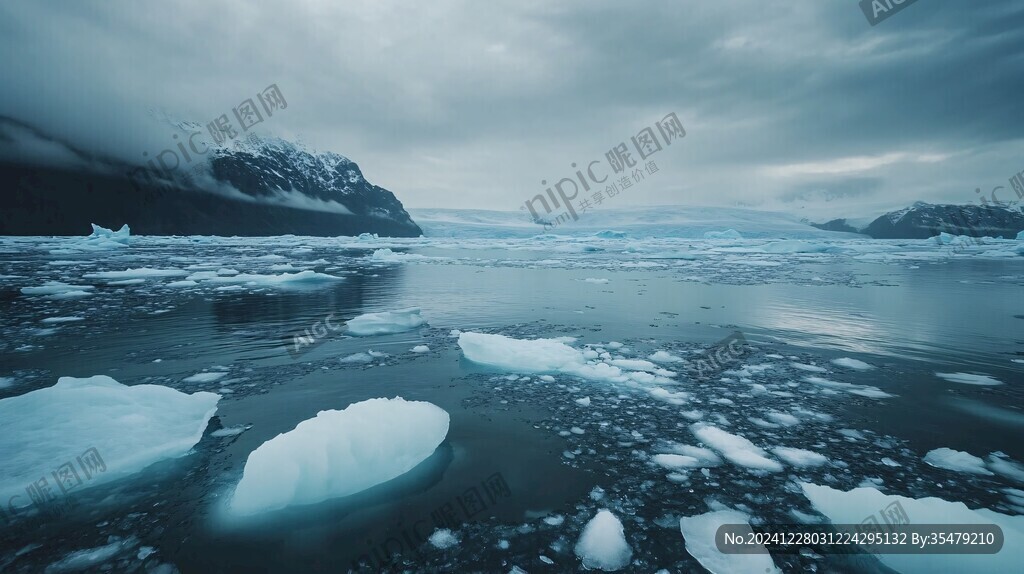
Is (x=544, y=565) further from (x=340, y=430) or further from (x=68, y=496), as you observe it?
(x=68, y=496)

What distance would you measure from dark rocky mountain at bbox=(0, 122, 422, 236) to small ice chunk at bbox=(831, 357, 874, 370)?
352 feet

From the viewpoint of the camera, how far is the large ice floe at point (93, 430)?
338 cm

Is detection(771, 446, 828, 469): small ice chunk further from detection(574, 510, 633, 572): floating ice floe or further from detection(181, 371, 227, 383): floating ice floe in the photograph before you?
detection(181, 371, 227, 383): floating ice floe

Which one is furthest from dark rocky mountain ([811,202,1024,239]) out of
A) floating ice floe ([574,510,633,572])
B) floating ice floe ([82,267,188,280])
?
floating ice floe ([574,510,633,572])

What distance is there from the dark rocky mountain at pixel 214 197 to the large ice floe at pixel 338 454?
104027 millimetres

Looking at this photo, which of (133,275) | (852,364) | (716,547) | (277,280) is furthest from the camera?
(133,275)

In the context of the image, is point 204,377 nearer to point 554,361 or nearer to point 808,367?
point 554,361

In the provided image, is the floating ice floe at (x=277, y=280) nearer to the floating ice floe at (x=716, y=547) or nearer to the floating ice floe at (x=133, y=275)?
the floating ice floe at (x=133, y=275)

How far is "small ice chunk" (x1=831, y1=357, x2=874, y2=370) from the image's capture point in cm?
644

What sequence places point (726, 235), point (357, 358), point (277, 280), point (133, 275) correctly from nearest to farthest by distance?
1. point (357, 358)
2. point (277, 280)
3. point (133, 275)
4. point (726, 235)

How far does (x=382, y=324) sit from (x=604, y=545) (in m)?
6.76

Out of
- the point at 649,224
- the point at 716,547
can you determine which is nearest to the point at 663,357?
the point at 716,547

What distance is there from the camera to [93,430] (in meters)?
3.77

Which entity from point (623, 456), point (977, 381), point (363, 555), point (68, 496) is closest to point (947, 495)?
point (623, 456)
